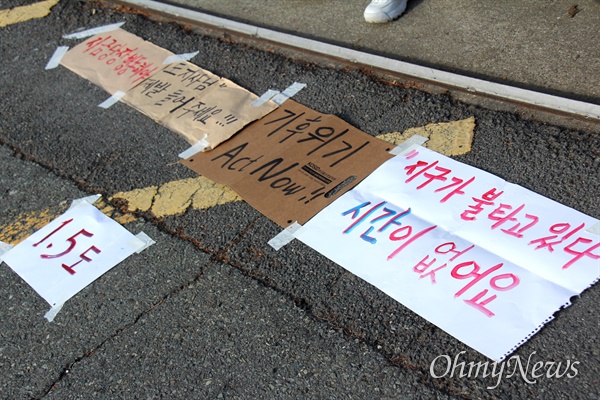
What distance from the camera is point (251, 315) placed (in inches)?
92.1

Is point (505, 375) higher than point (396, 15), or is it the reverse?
point (396, 15)

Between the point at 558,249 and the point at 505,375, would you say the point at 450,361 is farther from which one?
the point at 558,249

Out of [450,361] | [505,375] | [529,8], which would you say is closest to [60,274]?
[450,361]

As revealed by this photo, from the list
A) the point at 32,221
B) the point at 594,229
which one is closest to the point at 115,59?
the point at 32,221

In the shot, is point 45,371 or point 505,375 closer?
point 505,375

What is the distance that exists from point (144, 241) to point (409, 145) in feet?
3.85

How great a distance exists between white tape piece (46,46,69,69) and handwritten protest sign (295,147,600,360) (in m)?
2.33

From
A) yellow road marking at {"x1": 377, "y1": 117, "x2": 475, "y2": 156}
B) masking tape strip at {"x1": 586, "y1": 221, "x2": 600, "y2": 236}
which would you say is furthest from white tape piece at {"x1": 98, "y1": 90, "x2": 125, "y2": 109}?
masking tape strip at {"x1": 586, "y1": 221, "x2": 600, "y2": 236}

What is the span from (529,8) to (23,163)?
2.68 meters

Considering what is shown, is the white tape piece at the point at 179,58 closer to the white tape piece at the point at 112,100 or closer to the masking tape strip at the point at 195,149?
the white tape piece at the point at 112,100

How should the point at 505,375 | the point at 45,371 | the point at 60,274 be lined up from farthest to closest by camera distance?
the point at 60,274 → the point at 45,371 → the point at 505,375

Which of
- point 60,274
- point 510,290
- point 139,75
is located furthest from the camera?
point 139,75

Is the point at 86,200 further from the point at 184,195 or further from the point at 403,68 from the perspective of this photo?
the point at 403,68

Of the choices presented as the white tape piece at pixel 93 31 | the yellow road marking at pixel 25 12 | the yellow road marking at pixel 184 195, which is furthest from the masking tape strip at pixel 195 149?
the yellow road marking at pixel 25 12
